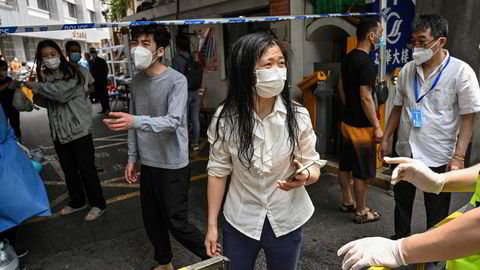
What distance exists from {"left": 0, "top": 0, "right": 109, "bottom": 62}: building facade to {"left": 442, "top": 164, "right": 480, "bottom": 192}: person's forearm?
18.6m

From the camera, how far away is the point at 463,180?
4.93ft

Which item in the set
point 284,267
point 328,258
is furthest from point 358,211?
point 284,267

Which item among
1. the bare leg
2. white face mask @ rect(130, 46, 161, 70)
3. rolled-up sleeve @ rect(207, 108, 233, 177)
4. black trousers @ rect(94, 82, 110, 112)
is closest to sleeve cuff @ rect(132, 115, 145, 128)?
white face mask @ rect(130, 46, 161, 70)

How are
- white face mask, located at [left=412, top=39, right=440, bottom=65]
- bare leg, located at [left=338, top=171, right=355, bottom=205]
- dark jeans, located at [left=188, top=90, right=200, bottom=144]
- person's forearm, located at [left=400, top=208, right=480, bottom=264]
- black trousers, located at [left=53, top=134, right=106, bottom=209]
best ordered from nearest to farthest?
person's forearm, located at [left=400, top=208, right=480, bottom=264] < white face mask, located at [left=412, top=39, right=440, bottom=65] < black trousers, located at [left=53, top=134, right=106, bottom=209] < bare leg, located at [left=338, top=171, right=355, bottom=205] < dark jeans, located at [left=188, top=90, right=200, bottom=144]

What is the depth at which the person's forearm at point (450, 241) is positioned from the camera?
97cm

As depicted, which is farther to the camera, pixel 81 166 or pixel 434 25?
pixel 81 166

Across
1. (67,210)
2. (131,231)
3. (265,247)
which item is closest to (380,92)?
(265,247)

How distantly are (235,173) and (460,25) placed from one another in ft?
12.0

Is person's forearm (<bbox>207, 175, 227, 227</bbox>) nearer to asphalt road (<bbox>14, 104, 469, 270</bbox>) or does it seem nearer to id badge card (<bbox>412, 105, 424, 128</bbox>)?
asphalt road (<bbox>14, 104, 469, 270</bbox>)

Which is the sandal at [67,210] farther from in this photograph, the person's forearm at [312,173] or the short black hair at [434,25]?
the short black hair at [434,25]

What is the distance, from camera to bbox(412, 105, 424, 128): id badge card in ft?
8.48

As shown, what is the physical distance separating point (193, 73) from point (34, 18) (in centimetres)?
2364

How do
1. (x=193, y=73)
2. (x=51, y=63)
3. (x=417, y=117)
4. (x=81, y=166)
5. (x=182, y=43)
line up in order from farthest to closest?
1. (x=193, y=73)
2. (x=182, y=43)
3. (x=81, y=166)
4. (x=51, y=63)
5. (x=417, y=117)

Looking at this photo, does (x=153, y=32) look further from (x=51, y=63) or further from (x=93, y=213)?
(x=93, y=213)
